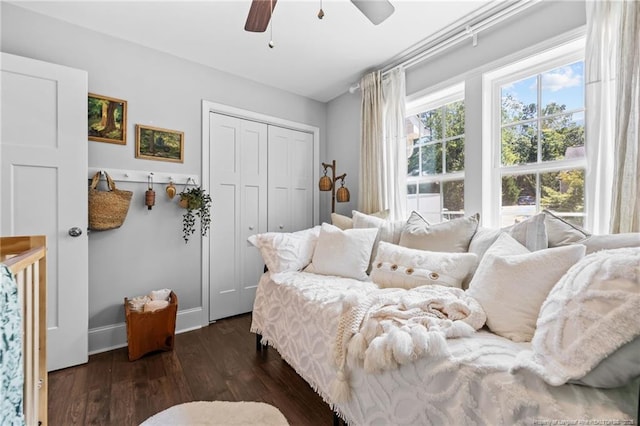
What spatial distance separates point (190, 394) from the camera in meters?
1.66

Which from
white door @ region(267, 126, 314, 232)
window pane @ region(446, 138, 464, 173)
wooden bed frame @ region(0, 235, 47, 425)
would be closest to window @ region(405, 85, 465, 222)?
window pane @ region(446, 138, 464, 173)

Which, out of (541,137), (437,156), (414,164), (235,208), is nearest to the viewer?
(541,137)

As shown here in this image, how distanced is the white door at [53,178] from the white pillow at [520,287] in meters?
2.59

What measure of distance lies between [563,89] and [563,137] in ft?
1.05

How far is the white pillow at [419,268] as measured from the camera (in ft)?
5.17

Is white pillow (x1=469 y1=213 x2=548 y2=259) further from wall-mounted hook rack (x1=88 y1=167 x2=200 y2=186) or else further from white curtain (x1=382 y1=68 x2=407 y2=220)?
wall-mounted hook rack (x1=88 y1=167 x2=200 y2=186)

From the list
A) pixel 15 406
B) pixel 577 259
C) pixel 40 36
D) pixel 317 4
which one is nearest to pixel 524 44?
pixel 317 4

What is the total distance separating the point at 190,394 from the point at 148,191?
1.60 metres

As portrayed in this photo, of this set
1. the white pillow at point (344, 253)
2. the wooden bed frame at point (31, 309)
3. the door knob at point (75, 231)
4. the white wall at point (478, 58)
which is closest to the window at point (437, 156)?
the white wall at point (478, 58)

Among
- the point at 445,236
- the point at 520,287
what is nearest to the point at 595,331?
the point at 520,287

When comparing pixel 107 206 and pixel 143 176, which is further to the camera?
pixel 143 176

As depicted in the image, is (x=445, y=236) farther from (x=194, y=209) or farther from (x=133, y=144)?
(x=133, y=144)

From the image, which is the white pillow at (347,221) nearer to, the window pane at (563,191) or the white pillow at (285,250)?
the white pillow at (285,250)

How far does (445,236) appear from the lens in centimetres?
185
